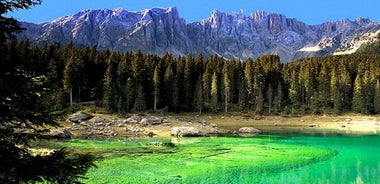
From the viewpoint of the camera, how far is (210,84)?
114188mm

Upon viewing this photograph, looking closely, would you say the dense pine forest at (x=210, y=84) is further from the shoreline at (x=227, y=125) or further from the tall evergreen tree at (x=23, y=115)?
the tall evergreen tree at (x=23, y=115)

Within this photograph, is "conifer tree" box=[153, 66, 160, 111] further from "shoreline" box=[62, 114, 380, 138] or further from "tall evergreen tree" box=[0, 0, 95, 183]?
"tall evergreen tree" box=[0, 0, 95, 183]

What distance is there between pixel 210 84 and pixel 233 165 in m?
79.7

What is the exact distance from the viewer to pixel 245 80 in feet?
394

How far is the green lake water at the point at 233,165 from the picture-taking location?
2933 cm

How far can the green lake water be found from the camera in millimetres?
29330

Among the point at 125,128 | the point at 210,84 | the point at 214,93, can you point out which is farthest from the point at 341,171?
the point at 210,84

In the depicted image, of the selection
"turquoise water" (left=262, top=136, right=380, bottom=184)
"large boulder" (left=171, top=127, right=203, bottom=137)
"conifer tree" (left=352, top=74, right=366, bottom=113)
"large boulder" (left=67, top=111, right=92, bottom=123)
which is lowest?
"turquoise water" (left=262, top=136, right=380, bottom=184)

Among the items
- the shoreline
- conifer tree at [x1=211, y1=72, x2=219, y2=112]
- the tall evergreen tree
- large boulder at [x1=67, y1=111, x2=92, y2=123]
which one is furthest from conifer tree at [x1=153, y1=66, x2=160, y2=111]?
the tall evergreen tree

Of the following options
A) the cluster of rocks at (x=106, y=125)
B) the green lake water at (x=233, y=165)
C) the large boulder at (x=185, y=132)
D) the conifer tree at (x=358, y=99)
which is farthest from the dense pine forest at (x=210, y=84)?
the green lake water at (x=233, y=165)

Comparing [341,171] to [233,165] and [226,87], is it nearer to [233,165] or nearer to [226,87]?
[233,165]

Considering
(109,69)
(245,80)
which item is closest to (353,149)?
(109,69)

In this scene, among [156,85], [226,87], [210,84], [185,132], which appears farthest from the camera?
[210,84]

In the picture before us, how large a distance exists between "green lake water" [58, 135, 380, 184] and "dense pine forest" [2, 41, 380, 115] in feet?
166
